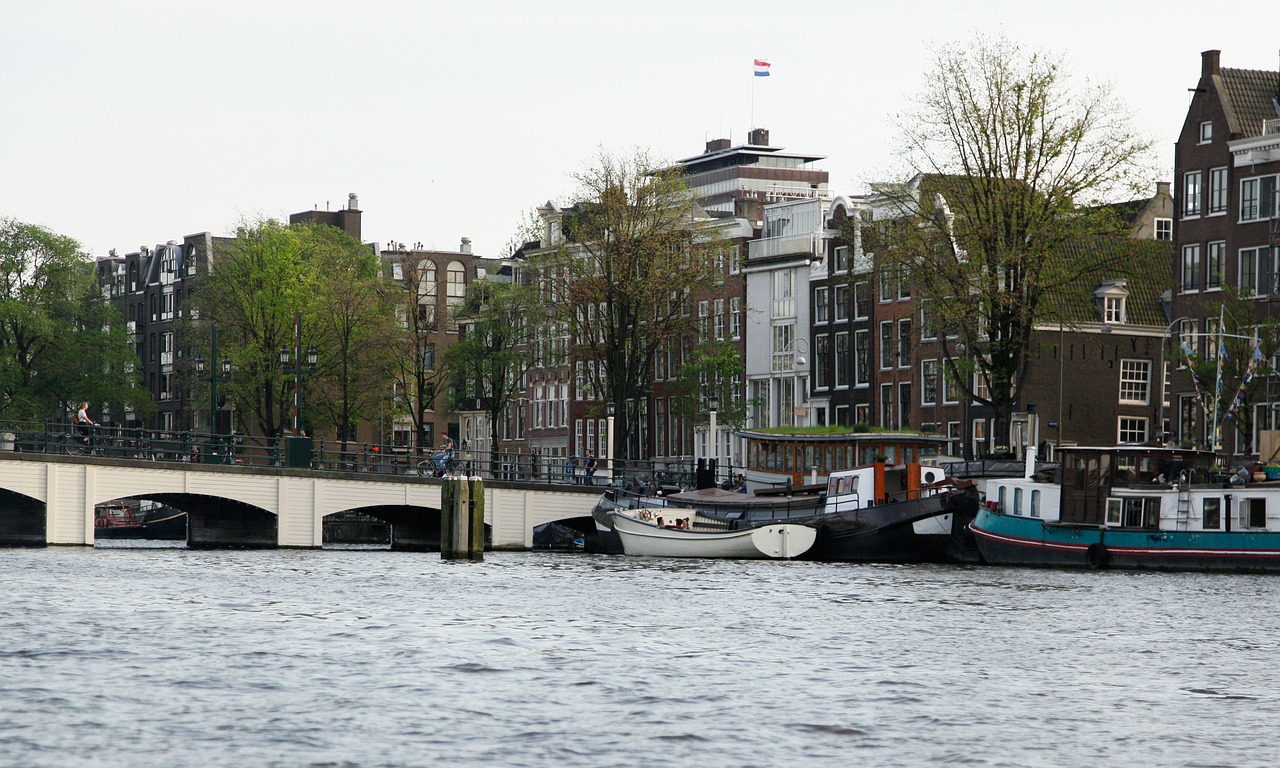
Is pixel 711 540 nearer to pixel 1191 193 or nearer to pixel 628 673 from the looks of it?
pixel 1191 193

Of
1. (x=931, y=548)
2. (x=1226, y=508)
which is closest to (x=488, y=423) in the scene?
(x=931, y=548)

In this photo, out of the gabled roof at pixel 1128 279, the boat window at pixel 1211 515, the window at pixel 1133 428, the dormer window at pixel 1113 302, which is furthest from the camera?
the window at pixel 1133 428

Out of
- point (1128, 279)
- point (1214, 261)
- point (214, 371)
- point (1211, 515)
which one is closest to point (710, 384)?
point (214, 371)

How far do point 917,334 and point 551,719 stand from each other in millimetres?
65162

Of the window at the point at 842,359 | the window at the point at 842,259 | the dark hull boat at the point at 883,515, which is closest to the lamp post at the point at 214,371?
the dark hull boat at the point at 883,515

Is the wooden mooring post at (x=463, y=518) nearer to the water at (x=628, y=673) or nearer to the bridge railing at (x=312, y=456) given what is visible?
the bridge railing at (x=312, y=456)

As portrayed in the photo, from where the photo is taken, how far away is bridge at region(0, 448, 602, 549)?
228 ft

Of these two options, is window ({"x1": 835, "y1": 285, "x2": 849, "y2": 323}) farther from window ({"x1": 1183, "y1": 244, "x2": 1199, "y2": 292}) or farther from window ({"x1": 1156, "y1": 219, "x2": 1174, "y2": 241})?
window ({"x1": 1183, "y1": 244, "x2": 1199, "y2": 292})

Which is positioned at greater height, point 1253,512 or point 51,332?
point 51,332

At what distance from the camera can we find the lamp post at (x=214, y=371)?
300ft

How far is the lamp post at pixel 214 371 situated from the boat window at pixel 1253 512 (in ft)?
144

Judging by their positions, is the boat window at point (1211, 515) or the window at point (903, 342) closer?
the boat window at point (1211, 515)

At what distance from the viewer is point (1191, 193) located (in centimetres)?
8569

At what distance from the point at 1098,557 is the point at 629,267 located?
33.8 metres
